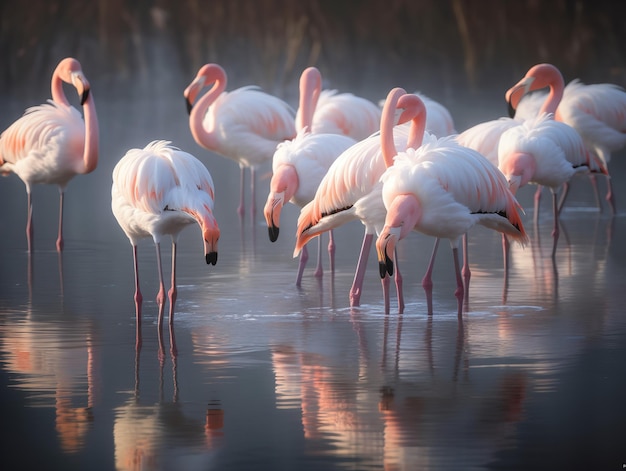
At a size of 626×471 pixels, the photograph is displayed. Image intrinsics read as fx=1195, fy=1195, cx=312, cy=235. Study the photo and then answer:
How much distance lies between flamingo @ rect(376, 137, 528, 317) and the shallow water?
469mm

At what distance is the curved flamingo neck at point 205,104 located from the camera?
31.4 feet

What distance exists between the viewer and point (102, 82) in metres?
20.3

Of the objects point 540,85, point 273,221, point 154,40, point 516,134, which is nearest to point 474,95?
point 154,40

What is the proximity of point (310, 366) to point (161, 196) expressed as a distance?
1.20 m

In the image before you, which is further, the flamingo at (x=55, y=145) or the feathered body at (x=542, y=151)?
the flamingo at (x=55, y=145)

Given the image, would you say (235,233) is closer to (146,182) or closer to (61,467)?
(146,182)

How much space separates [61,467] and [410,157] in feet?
8.27

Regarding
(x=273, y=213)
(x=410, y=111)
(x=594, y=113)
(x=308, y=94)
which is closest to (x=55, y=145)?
(x=308, y=94)

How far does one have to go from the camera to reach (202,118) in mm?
9586

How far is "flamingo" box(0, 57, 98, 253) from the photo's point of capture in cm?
808

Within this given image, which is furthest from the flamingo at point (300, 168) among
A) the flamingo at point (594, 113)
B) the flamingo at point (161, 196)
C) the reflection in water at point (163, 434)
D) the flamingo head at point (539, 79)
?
the flamingo at point (594, 113)

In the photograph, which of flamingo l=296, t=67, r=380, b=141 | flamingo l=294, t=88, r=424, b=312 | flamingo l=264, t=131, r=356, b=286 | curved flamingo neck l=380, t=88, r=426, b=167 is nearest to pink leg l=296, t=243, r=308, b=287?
flamingo l=264, t=131, r=356, b=286

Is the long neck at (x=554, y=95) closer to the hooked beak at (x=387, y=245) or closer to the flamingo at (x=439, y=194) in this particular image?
the flamingo at (x=439, y=194)

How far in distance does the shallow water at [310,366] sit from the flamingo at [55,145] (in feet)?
2.05
